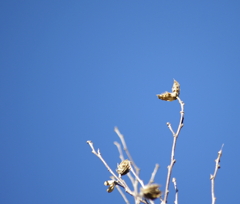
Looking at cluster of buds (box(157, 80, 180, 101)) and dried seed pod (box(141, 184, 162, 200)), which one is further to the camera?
cluster of buds (box(157, 80, 180, 101))

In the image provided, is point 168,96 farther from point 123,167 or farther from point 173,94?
point 123,167

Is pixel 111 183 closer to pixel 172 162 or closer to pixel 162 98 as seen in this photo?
pixel 172 162

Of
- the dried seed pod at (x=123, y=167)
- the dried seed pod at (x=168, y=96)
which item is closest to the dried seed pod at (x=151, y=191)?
the dried seed pod at (x=123, y=167)

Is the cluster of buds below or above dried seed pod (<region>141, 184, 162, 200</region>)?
above

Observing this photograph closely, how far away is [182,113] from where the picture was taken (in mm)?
1949

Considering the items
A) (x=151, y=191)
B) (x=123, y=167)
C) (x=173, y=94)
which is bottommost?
(x=151, y=191)

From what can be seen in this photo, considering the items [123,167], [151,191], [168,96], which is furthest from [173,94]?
[151,191]

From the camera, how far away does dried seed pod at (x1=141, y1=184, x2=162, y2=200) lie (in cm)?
144

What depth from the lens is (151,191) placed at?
1.45m

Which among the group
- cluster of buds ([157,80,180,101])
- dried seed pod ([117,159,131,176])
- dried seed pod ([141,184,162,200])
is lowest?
dried seed pod ([141,184,162,200])

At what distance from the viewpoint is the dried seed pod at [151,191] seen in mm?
1437

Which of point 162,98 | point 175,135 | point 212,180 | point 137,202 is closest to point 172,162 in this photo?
point 175,135

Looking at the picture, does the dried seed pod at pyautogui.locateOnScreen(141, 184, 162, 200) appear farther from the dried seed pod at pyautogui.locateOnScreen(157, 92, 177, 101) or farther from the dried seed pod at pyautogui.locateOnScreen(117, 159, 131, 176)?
the dried seed pod at pyautogui.locateOnScreen(157, 92, 177, 101)

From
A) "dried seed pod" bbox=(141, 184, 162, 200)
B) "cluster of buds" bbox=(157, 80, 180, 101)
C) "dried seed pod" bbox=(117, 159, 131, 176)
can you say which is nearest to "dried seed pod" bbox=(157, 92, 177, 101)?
"cluster of buds" bbox=(157, 80, 180, 101)
